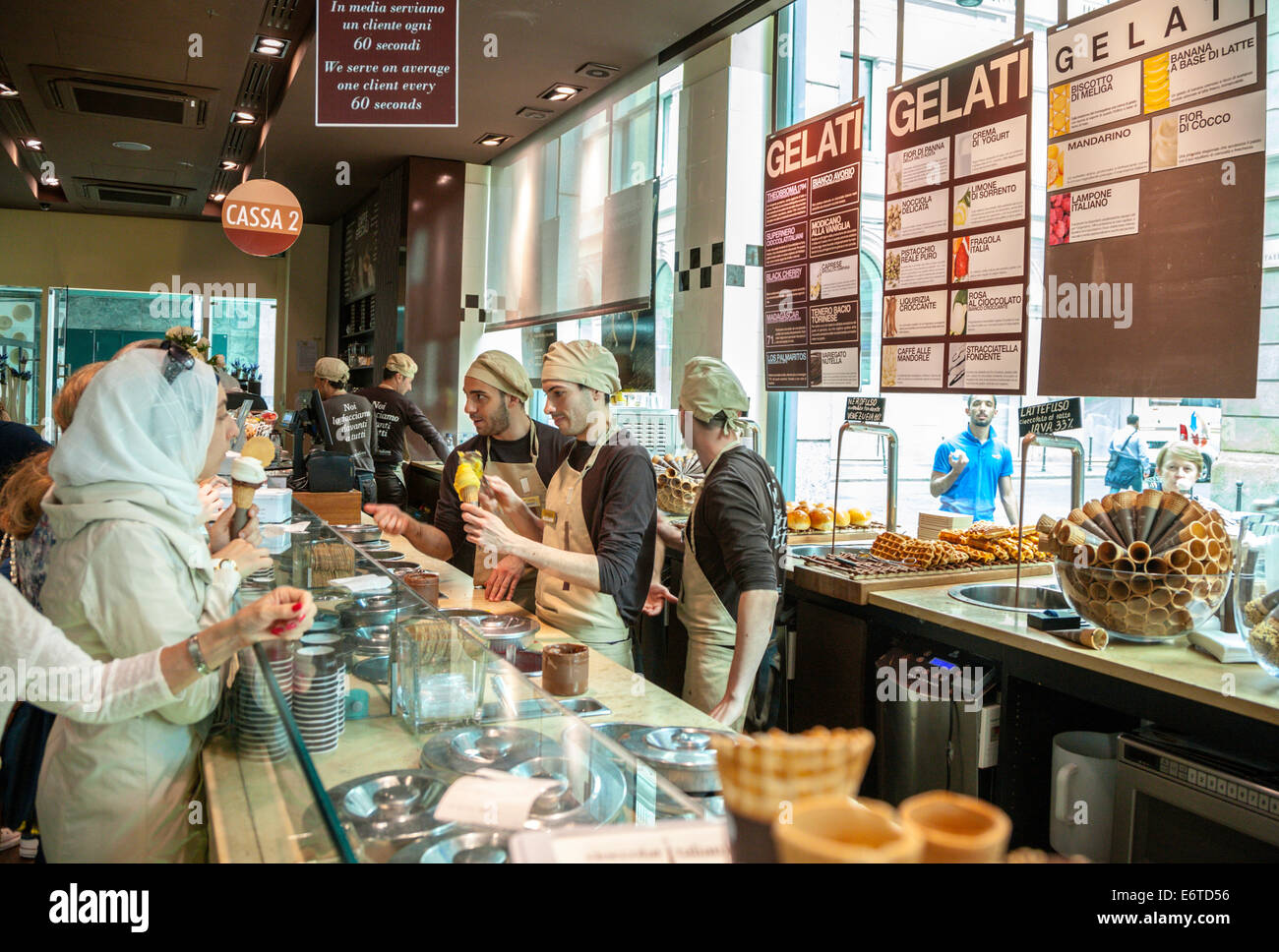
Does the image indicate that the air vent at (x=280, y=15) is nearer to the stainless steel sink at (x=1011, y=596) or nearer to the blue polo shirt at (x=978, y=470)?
the blue polo shirt at (x=978, y=470)

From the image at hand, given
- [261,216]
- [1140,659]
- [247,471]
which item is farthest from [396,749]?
[261,216]

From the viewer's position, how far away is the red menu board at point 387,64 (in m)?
3.83

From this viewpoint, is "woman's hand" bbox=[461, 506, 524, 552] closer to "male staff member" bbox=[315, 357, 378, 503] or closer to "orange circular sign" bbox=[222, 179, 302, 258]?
"male staff member" bbox=[315, 357, 378, 503]

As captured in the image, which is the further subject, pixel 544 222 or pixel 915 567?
pixel 544 222

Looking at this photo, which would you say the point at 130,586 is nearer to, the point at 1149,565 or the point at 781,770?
the point at 781,770

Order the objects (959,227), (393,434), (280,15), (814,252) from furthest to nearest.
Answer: (393,434), (280,15), (814,252), (959,227)

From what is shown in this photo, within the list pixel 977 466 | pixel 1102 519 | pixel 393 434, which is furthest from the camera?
pixel 393 434

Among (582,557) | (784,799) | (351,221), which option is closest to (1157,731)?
(582,557)

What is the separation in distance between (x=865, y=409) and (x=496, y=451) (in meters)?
1.55

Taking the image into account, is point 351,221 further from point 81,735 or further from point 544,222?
point 81,735

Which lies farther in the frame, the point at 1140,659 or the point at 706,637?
the point at 706,637

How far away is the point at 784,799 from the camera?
759mm

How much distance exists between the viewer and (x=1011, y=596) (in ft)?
11.2
